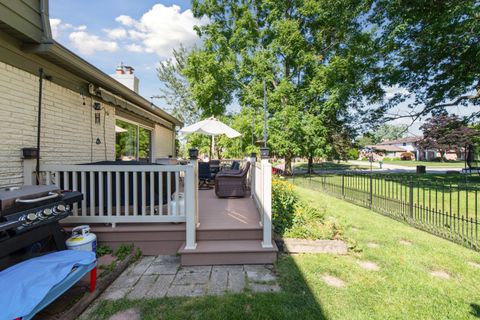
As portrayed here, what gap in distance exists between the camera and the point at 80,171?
3539 millimetres

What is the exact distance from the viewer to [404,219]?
5664 mm

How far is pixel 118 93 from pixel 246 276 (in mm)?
4988

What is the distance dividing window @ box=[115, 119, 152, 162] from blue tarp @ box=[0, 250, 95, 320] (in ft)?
14.1

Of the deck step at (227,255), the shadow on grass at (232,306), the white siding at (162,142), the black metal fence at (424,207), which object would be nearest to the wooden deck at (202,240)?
the deck step at (227,255)

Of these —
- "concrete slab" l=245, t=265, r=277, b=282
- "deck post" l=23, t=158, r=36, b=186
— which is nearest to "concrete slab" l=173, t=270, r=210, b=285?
"concrete slab" l=245, t=265, r=277, b=282

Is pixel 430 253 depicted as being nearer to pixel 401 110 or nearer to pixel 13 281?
pixel 13 281

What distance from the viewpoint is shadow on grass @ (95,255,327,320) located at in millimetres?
2270

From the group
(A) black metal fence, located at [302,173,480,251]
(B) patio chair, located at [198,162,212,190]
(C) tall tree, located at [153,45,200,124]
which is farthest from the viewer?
(C) tall tree, located at [153,45,200,124]

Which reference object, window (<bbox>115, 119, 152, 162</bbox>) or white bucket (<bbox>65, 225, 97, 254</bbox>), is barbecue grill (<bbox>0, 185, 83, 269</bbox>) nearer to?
white bucket (<bbox>65, 225, 97, 254</bbox>)

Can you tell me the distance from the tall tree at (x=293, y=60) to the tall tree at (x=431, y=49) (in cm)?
97

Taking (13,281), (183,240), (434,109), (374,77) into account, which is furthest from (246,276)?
(434,109)

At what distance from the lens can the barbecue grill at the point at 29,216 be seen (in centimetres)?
217

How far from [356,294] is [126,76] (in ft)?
31.3

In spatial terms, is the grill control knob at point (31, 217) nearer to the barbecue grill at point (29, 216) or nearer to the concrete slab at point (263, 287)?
the barbecue grill at point (29, 216)
